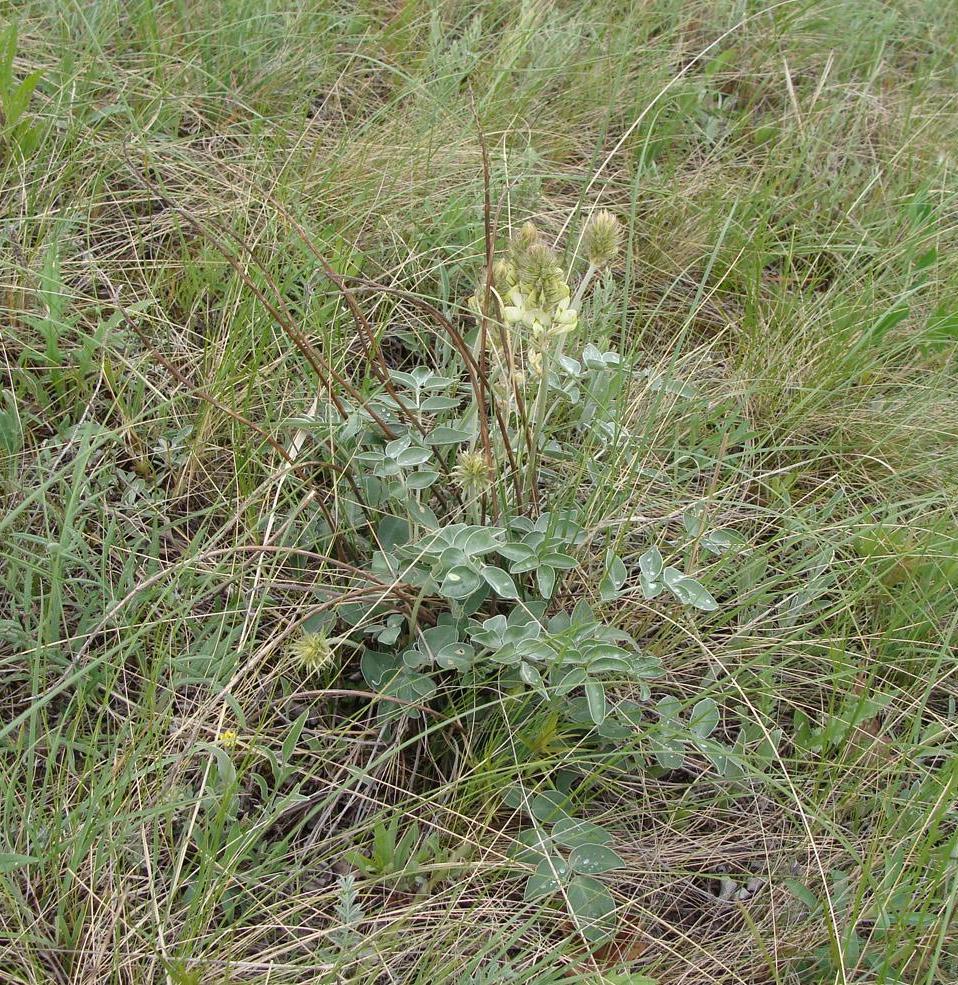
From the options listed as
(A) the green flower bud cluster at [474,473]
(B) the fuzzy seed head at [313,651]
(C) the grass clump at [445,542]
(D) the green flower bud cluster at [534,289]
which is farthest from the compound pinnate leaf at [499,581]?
(D) the green flower bud cluster at [534,289]

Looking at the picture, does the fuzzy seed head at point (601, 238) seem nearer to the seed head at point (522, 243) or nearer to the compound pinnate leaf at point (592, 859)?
the seed head at point (522, 243)

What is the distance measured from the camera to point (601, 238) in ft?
5.74

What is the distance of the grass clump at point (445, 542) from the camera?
152cm

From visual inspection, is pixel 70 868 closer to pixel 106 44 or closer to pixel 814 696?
pixel 814 696

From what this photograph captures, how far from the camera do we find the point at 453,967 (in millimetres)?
1445

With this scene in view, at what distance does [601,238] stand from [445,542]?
592 mm

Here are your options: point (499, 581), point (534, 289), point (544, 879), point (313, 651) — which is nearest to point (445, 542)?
point (499, 581)

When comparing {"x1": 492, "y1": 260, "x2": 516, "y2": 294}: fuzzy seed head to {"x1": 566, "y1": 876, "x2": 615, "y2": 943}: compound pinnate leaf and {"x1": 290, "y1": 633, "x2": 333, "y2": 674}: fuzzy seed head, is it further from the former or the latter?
{"x1": 566, "y1": 876, "x2": 615, "y2": 943}: compound pinnate leaf

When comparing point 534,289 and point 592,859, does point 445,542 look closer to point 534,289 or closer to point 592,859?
point 534,289

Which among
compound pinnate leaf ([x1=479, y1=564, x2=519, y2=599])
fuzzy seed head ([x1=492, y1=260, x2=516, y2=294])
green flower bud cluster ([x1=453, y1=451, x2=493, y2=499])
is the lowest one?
compound pinnate leaf ([x1=479, y1=564, x2=519, y2=599])

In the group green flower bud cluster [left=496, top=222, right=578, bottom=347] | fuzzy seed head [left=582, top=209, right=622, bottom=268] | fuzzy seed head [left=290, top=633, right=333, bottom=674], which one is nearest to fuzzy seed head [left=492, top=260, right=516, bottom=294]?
green flower bud cluster [left=496, top=222, right=578, bottom=347]

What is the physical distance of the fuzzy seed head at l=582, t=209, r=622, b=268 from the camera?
1.74 metres

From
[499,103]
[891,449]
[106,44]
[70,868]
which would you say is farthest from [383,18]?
[70,868]

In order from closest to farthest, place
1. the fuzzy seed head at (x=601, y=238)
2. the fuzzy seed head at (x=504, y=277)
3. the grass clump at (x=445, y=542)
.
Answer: the grass clump at (x=445, y=542) < the fuzzy seed head at (x=504, y=277) < the fuzzy seed head at (x=601, y=238)
